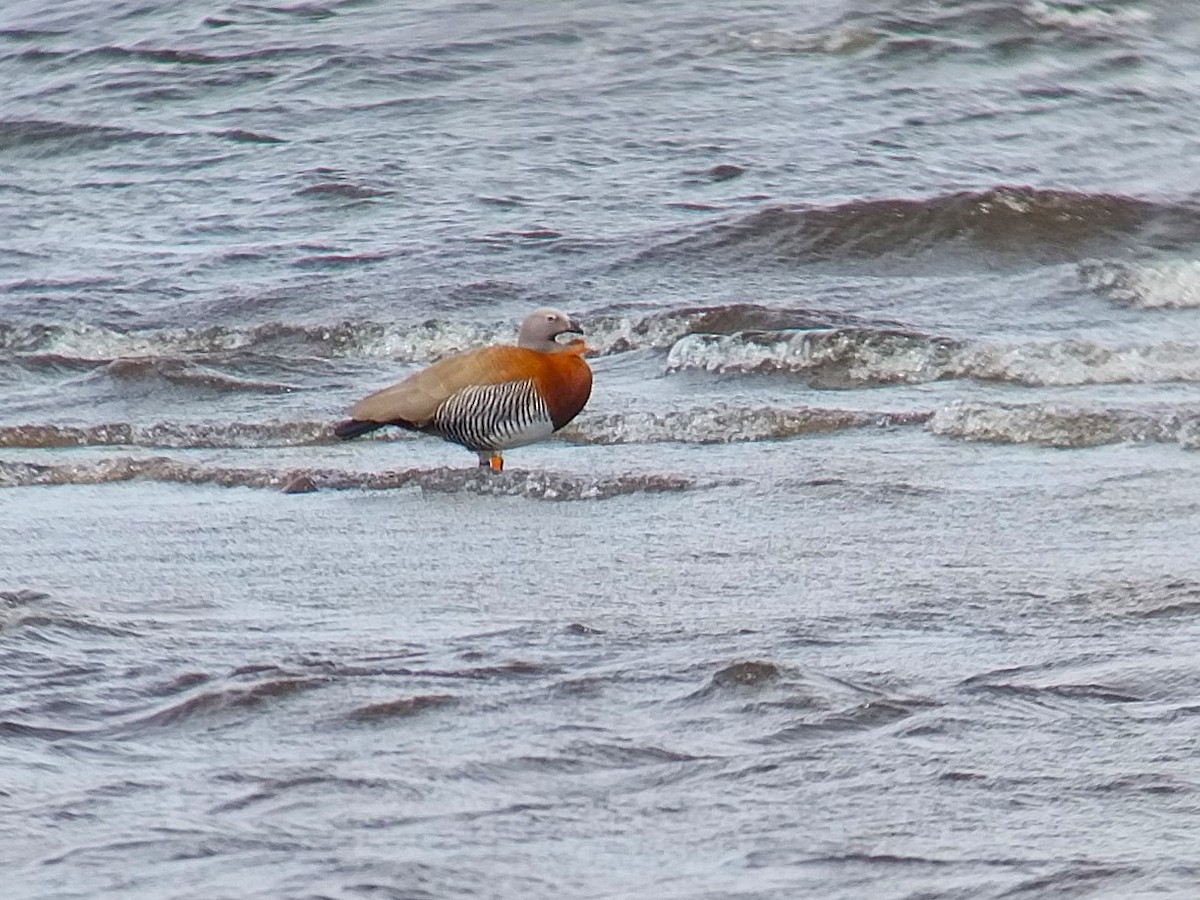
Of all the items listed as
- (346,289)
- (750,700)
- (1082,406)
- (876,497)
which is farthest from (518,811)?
(346,289)

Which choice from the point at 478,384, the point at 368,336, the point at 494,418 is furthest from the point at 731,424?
the point at 368,336

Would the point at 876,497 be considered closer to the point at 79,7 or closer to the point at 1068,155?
the point at 1068,155

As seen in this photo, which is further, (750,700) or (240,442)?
(240,442)

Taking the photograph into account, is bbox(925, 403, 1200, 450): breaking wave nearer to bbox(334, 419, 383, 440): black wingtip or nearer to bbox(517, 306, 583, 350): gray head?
bbox(517, 306, 583, 350): gray head

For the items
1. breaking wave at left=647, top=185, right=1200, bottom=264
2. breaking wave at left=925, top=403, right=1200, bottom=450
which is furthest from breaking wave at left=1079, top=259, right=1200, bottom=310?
breaking wave at left=925, top=403, right=1200, bottom=450

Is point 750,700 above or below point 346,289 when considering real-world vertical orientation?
above

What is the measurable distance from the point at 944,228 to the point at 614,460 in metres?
4.27

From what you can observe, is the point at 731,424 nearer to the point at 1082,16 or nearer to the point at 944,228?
the point at 944,228

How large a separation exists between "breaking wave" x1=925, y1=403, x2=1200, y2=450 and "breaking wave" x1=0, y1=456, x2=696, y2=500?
3.55 ft

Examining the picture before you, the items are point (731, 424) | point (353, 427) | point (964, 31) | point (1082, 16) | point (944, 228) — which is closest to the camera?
point (731, 424)

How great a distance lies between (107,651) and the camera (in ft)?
17.0

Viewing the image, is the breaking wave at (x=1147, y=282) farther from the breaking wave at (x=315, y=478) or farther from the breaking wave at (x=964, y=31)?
the breaking wave at (x=964, y=31)

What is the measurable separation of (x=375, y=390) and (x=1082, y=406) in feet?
9.99

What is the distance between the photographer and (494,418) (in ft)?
27.1
